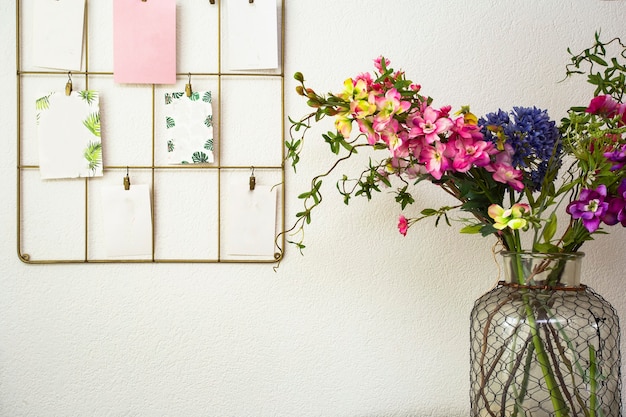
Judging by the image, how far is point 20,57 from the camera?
1004 millimetres

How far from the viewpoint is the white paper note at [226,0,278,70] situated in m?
0.99

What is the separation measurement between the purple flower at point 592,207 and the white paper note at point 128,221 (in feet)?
2.24

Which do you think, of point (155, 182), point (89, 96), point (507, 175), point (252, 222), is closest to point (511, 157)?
point (507, 175)

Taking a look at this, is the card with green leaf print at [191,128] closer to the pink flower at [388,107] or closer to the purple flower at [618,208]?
the pink flower at [388,107]

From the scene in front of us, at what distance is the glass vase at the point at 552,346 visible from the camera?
0.75 metres

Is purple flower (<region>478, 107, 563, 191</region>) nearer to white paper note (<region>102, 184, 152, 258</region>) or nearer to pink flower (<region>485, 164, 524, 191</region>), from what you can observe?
pink flower (<region>485, 164, 524, 191</region>)

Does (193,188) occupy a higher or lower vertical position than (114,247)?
higher

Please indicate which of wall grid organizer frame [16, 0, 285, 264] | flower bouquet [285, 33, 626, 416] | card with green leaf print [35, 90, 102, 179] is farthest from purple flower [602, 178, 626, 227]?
card with green leaf print [35, 90, 102, 179]

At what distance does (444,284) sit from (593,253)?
271 mm

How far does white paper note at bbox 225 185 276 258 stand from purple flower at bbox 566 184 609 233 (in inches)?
19.6

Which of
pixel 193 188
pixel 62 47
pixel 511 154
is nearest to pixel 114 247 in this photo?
pixel 193 188

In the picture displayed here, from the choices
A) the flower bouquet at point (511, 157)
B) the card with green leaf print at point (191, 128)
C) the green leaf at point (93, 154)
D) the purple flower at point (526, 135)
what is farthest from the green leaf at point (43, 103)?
the purple flower at point (526, 135)

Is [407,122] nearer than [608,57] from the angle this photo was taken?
Yes

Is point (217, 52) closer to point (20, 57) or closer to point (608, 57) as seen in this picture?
point (20, 57)
